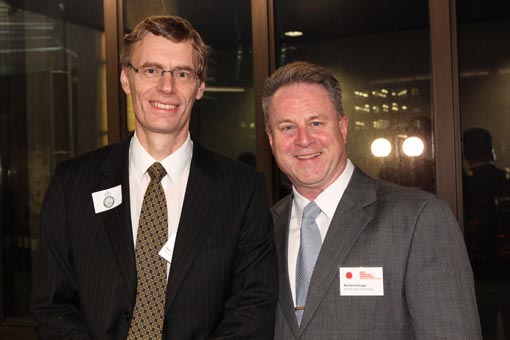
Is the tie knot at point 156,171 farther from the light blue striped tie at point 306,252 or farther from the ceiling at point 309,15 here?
the ceiling at point 309,15

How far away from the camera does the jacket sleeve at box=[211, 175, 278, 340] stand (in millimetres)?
1920

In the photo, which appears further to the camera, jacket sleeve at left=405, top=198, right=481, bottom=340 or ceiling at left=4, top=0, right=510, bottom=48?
ceiling at left=4, top=0, right=510, bottom=48

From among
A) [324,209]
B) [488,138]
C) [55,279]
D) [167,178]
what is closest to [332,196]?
[324,209]

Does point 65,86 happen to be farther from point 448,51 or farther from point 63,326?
point 63,326

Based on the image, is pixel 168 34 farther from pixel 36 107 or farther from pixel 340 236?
pixel 36 107

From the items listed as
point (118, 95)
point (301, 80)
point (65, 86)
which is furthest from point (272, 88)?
point (65, 86)

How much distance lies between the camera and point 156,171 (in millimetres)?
2051

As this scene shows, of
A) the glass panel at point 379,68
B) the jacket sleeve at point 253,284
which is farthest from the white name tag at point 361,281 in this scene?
the glass panel at point 379,68

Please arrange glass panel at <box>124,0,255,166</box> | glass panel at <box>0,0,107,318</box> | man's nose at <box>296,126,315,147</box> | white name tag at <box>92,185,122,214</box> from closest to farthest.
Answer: white name tag at <box>92,185,122,214</box>
man's nose at <box>296,126,315,147</box>
glass panel at <box>124,0,255,166</box>
glass panel at <box>0,0,107,318</box>

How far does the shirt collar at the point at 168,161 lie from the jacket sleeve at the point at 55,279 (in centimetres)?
25

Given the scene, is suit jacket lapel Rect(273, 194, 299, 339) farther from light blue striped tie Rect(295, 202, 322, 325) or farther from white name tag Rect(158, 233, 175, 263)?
white name tag Rect(158, 233, 175, 263)

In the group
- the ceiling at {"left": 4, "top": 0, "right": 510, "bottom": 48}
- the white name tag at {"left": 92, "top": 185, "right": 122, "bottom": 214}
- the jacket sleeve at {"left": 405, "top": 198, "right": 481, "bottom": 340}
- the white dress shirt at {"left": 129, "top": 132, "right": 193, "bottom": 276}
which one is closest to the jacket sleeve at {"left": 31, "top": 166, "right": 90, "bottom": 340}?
the white name tag at {"left": 92, "top": 185, "right": 122, "bottom": 214}

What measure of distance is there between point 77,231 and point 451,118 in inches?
88.9

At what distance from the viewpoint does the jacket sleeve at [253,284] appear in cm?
192
